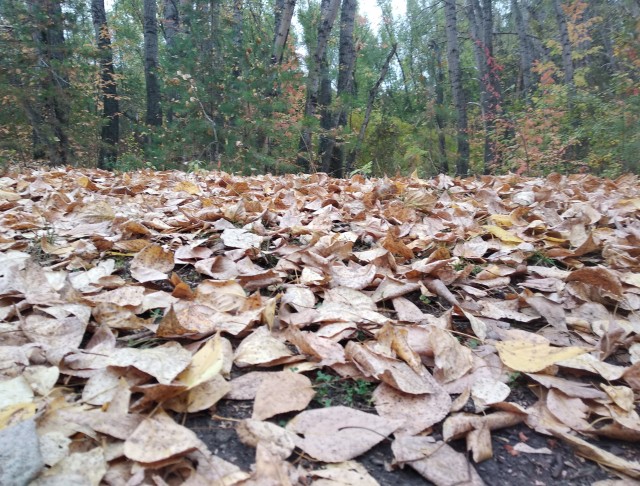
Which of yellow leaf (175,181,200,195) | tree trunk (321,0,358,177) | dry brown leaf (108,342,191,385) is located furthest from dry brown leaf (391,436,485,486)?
tree trunk (321,0,358,177)

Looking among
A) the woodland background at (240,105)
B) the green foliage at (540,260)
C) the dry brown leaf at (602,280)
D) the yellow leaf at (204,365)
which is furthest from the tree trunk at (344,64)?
the yellow leaf at (204,365)

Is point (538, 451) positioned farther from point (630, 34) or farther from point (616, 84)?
point (616, 84)

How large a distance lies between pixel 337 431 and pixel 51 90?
683 centimetres

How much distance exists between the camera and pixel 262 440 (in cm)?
70

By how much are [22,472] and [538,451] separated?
0.78 meters

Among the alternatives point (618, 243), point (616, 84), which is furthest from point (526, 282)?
point (616, 84)

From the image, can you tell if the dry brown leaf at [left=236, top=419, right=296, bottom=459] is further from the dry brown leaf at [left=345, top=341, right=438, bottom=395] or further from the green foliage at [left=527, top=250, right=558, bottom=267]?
the green foliage at [left=527, top=250, right=558, bottom=267]

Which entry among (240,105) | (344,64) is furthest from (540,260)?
(344,64)

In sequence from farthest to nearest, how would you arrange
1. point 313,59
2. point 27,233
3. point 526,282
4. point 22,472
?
point 313,59
point 27,233
point 526,282
point 22,472

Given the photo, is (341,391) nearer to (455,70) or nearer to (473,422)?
(473,422)

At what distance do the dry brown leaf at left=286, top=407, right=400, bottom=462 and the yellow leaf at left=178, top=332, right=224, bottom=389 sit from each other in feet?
0.54

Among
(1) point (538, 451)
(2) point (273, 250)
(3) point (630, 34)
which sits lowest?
(1) point (538, 451)

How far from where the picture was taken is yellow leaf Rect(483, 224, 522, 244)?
1.62 meters

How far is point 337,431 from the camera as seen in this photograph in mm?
740
